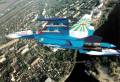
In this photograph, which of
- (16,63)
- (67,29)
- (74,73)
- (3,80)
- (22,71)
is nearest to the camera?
(67,29)

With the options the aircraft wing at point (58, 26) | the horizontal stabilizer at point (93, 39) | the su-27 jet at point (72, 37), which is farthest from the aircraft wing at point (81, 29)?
the aircraft wing at point (58, 26)

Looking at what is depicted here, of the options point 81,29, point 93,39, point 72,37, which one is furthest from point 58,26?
point 93,39

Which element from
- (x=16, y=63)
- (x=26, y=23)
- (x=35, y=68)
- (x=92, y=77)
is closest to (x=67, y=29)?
(x=92, y=77)

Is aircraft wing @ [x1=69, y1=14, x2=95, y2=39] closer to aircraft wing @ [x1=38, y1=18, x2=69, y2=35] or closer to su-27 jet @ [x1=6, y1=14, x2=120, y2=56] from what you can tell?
su-27 jet @ [x1=6, y1=14, x2=120, y2=56]

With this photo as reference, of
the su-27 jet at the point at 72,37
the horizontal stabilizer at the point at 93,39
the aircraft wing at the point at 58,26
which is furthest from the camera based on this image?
the aircraft wing at the point at 58,26

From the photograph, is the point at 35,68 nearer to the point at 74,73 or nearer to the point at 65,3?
the point at 74,73

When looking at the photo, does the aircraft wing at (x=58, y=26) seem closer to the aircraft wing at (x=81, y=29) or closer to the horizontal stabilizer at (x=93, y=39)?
the aircraft wing at (x=81, y=29)

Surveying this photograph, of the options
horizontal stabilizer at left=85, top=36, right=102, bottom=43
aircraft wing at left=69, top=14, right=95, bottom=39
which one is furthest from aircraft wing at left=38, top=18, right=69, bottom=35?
horizontal stabilizer at left=85, top=36, right=102, bottom=43

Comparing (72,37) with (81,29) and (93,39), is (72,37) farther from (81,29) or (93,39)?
(93,39)
